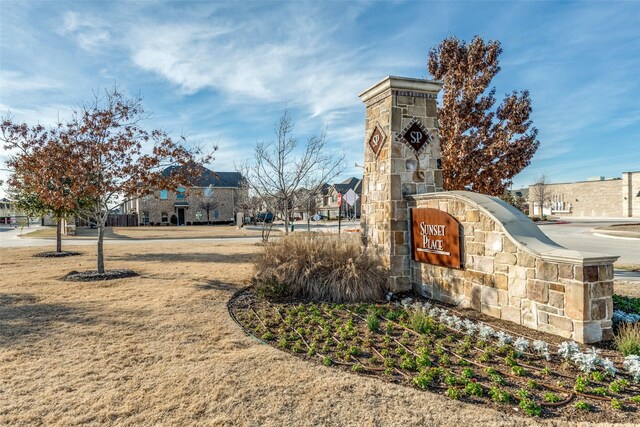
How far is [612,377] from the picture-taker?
3.75 m

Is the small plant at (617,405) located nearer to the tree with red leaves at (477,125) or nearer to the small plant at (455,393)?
the small plant at (455,393)

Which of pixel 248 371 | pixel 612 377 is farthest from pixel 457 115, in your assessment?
pixel 248 371

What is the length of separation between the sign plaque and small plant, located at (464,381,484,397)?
9.99 feet

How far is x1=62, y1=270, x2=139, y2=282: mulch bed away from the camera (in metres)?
9.26

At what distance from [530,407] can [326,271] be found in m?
4.35

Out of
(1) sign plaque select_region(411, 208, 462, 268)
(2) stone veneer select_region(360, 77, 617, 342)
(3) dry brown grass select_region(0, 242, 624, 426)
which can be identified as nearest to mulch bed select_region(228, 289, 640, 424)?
(3) dry brown grass select_region(0, 242, 624, 426)

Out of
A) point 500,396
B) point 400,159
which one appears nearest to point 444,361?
point 500,396

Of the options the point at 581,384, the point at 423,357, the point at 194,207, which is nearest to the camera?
the point at 581,384

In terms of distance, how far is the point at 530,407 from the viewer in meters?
3.13

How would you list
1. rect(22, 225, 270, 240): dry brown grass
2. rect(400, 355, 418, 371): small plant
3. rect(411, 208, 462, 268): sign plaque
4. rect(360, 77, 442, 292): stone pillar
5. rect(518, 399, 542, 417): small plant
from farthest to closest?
rect(22, 225, 270, 240): dry brown grass, rect(360, 77, 442, 292): stone pillar, rect(411, 208, 462, 268): sign plaque, rect(400, 355, 418, 371): small plant, rect(518, 399, 542, 417): small plant

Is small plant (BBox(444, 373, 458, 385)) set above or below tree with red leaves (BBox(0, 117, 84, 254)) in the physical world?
below

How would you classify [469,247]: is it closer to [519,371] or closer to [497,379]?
[519,371]

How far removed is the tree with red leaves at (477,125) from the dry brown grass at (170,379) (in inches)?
265

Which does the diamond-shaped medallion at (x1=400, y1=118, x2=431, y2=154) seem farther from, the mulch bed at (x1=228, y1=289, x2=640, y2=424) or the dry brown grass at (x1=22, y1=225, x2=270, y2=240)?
the dry brown grass at (x1=22, y1=225, x2=270, y2=240)
